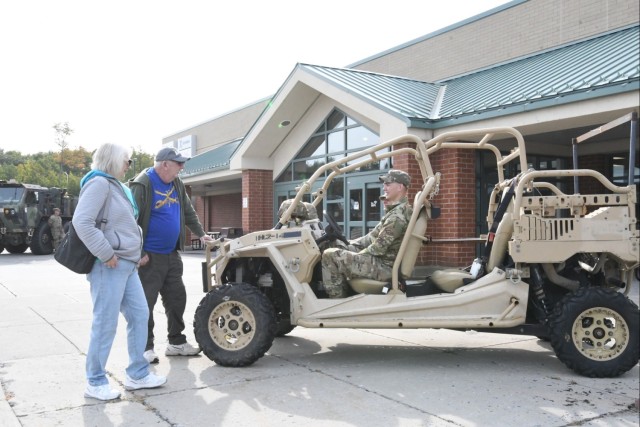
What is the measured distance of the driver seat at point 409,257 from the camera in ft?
16.1

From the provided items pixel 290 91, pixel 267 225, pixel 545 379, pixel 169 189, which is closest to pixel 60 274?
pixel 267 225

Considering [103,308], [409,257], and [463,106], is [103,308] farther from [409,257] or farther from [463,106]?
[463,106]

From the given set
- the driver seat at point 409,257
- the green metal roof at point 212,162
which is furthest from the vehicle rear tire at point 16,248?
the driver seat at point 409,257

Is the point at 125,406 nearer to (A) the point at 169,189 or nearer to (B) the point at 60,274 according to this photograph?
(A) the point at 169,189

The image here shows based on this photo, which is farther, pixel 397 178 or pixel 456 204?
pixel 456 204

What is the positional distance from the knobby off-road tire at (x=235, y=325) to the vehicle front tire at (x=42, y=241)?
16.8m

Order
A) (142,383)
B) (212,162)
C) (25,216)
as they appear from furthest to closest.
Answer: (212,162)
(25,216)
(142,383)

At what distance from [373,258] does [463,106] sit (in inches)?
233

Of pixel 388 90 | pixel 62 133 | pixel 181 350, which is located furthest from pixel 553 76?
pixel 62 133

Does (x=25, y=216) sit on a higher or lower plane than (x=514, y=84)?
lower

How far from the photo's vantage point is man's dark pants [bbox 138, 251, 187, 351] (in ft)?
17.1

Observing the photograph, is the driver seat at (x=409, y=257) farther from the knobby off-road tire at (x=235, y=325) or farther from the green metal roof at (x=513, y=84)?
the green metal roof at (x=513, y=84)

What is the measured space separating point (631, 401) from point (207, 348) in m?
3.18

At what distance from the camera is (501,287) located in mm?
4777
